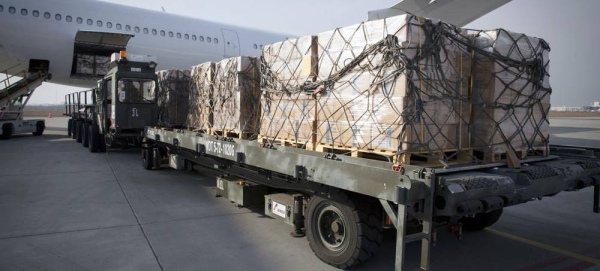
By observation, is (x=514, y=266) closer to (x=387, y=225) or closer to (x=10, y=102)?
(x=387, y=225)

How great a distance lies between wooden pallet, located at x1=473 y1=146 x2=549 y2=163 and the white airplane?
15.7 meters

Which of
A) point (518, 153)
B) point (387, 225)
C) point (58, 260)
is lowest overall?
point (58, 260)

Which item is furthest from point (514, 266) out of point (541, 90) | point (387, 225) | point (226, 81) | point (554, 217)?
point (226, 81)

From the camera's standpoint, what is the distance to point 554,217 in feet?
21.4

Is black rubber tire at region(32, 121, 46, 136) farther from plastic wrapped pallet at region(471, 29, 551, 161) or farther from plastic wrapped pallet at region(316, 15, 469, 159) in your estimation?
plastic wrapped pallet at region(471, 29, 551, 161)

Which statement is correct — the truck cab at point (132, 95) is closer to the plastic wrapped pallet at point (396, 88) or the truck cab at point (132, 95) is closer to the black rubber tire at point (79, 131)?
the plastic wrapped pallet at point (396, 88)

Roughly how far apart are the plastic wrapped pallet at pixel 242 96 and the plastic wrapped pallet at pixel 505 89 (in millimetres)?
3135

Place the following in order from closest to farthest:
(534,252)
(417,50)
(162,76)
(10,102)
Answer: (417,50) < (534,252) < (162,76) < (10,102)

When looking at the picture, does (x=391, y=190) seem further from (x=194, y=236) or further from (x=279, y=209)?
(x=194, y=236)

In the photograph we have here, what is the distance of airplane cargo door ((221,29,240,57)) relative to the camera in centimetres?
2053

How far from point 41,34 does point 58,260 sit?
46.5 ft

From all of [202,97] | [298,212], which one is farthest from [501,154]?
[202,97]

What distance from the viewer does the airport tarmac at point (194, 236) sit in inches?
176

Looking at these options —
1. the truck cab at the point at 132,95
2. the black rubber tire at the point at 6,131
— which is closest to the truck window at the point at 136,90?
the truck cab at the point at 132,95
